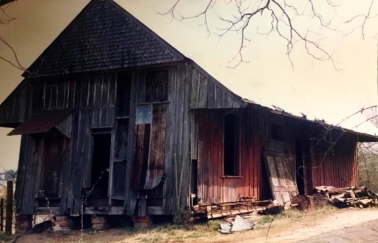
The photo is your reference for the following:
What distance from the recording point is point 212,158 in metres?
9.84

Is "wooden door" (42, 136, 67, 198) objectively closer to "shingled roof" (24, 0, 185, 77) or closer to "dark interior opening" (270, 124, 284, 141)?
"shingled roof" (24, 0, 185, 77)

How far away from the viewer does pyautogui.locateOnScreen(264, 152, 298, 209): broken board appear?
36.8 ft

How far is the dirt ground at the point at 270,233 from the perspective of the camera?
6887mm

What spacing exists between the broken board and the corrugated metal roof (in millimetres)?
5442

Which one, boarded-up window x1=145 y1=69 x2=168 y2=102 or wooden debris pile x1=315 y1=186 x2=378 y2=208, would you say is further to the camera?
wooden debris pile x1=315 y1=186 x2=378 y2=208

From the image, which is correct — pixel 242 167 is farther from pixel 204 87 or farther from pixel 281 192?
pixel 204 87

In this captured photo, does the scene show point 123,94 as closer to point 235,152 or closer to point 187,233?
point 235,152

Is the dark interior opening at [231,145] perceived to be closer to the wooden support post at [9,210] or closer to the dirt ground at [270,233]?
the dirt ground at [270,233]

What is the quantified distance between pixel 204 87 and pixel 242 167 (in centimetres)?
253

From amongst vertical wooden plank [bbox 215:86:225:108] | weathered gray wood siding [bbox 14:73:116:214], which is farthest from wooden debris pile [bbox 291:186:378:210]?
weathered gray wood siding [bbox 14:73:116:214]

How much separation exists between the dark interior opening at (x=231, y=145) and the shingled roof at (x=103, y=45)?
232 centimetres

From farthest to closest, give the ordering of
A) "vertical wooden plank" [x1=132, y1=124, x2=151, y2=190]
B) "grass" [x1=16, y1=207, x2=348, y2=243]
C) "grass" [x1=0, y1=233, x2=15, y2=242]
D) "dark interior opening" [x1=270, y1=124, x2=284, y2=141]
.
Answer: "dark interior opening" [x1=270, y1=124, x2=284, y2=141] → "grass" [x1=0, y1=233, x2=15, y2=242] → "vertical wooden plank" [x1=132, y1=124, x2=151, y2=190] → "grass" [x1=16, y1=207, x2=348, y2=243]

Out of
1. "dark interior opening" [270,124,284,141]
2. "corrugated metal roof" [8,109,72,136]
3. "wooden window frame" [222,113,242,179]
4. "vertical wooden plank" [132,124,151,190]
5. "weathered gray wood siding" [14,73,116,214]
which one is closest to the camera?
"vertical wooden plank" [132,124,151,190]

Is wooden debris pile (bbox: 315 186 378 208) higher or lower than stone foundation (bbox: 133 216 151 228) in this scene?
higher
